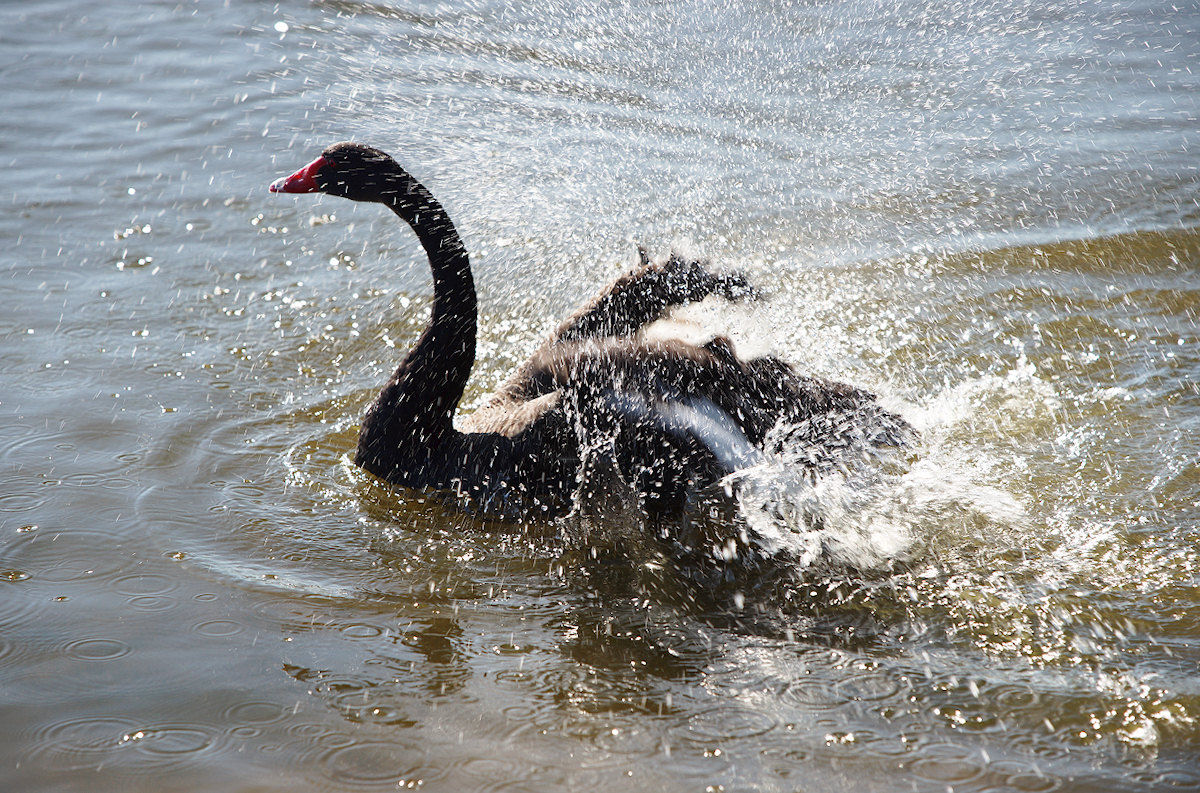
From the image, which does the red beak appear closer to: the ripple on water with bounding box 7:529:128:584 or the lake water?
the lake water

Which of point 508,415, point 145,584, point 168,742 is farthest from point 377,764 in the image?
point 508,415

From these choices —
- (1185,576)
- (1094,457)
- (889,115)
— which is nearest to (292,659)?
(1185,576)

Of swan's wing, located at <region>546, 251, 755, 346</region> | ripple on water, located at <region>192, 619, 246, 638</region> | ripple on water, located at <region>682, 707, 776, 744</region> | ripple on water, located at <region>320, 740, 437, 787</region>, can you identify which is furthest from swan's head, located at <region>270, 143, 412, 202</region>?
ripple on water, located at <region>682, 707, 776, 744</region>

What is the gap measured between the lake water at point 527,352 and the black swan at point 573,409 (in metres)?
0.18

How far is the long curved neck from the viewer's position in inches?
147

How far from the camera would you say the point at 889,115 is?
7.86m

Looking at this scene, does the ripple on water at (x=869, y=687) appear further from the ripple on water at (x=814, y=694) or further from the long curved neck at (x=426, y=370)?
the long curved neck at (x=426, y=370)

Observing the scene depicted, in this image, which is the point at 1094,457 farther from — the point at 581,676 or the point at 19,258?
the point at 19,258

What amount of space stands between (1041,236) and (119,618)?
535cm

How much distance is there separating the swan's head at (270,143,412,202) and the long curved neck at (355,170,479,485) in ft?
0.04

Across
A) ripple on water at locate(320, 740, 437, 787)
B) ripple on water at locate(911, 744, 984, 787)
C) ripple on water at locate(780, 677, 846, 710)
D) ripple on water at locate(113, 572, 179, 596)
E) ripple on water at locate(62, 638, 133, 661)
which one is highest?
ripple on water at locate(113, 572, 179, 596)

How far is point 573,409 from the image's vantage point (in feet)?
11.8

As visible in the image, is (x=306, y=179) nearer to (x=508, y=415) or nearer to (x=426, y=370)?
(x=426, y=370)

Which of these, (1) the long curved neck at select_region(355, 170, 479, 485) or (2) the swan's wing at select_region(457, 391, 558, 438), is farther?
(1) the long curved neck at select_region(355, 170, 479, 485)
